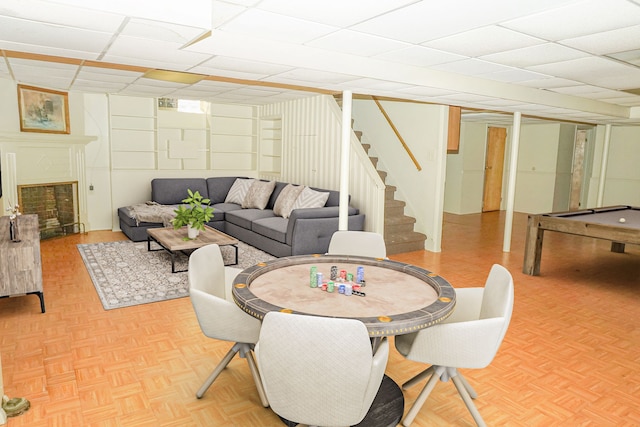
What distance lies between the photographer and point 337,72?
3.97 meters

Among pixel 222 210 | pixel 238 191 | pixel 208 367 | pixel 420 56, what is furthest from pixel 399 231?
pixel 208 367

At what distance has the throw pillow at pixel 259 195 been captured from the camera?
294 inches

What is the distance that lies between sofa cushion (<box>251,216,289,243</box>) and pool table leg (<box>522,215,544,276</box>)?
311 cm

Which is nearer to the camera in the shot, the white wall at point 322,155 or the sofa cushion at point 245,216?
the white wall at point 322,155

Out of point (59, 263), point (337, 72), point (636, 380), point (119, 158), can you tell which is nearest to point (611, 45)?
point (337, 72)

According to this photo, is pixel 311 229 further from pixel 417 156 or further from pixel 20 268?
pixel 20 268

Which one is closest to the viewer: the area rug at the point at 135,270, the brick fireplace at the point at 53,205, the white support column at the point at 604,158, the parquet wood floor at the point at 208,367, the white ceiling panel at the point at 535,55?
the parquet wood floor at the point at 208,367

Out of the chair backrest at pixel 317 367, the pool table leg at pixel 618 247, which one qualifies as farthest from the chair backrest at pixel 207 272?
the pool table leg at pixel 618 247

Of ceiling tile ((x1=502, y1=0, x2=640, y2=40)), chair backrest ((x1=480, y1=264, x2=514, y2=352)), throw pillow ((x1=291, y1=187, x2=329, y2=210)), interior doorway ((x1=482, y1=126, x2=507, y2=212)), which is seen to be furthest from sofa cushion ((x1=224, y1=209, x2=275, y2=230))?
interior doorway ((x1=482, y1=126, x2=507, y2=212))

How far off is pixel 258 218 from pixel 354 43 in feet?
12.2

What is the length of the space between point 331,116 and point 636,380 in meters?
5.05

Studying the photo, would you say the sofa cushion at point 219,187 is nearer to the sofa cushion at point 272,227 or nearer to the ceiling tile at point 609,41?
the sofa cushion at point 272,227

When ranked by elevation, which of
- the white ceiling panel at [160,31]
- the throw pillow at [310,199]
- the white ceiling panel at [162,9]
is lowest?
the throw pillow at [310,199]

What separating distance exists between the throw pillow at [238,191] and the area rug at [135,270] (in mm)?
1435
